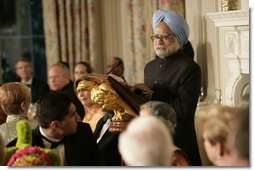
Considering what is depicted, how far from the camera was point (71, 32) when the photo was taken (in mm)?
4637

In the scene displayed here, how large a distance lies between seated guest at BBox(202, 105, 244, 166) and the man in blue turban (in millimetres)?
664

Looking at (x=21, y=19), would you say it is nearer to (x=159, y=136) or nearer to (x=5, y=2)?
(x=5, y=2)

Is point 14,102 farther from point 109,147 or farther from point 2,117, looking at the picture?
point 109,147

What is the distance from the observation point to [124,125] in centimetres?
211

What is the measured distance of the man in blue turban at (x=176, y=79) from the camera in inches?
91.2

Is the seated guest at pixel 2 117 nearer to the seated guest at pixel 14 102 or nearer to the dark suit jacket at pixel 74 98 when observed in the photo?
the seated guest at pixel 14 102

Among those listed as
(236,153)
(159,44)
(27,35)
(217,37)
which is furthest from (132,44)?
(236,153)

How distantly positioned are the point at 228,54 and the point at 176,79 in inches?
16.6

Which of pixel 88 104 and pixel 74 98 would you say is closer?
pixel 88 104

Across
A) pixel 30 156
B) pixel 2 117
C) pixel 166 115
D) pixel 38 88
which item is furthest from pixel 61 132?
pixel 38 88

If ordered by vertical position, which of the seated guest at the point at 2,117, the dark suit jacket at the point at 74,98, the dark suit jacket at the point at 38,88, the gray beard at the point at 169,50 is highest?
the gray beard at the point at 169,50

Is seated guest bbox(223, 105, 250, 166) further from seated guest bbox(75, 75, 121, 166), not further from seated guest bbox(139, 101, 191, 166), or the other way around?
seated guest bbox(75, 75, 121, 166)

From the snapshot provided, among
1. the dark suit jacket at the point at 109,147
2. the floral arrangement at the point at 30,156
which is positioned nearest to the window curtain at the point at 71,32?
the dark suit jacket at the point at 109,147

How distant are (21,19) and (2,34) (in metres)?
0.17
